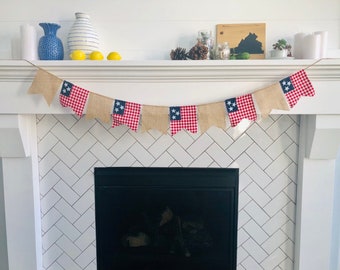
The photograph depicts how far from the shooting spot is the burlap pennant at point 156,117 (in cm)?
134

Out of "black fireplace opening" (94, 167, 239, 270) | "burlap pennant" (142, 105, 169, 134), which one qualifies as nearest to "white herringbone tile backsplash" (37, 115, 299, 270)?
"black fireplace opening" (94, 167, 239, 270)

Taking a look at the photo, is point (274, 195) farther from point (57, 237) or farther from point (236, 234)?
point (57, 237)

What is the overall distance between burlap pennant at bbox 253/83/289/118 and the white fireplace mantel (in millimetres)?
35

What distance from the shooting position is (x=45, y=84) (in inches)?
51.4

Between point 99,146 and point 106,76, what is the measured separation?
38 centimetres

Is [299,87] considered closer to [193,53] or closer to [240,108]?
[240,108]

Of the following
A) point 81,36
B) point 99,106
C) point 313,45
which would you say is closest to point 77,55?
point 81,36

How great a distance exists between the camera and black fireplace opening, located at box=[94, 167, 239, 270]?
153 centimetres

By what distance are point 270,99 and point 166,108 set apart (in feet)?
1.44

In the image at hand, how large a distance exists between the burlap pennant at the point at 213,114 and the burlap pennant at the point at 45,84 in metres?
0.61

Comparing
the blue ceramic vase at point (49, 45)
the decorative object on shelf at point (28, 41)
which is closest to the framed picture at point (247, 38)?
the blue ceramic vase at point (49, 45)

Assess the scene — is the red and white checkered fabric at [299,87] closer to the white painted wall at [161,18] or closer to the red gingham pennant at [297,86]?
→ the red gingham pennant at [297,86]

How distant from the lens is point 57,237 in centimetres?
158

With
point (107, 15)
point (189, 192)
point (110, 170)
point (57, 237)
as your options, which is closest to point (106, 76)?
point (107, 15)
